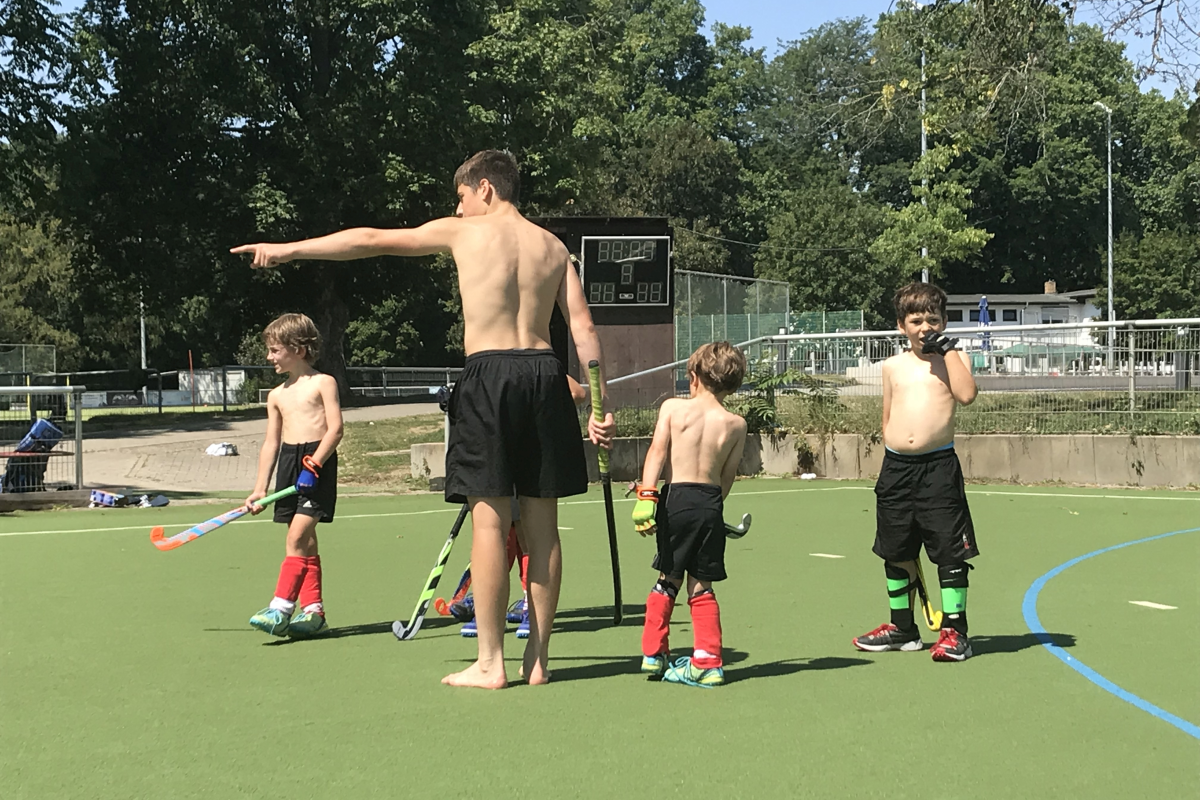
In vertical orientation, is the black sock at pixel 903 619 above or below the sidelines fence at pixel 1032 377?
below

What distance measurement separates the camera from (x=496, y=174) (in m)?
5.30

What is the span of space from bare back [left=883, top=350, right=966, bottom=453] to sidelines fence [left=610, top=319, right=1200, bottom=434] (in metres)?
8.62

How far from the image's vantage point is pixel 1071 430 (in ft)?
50.5

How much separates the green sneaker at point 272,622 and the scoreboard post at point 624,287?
15.3 m

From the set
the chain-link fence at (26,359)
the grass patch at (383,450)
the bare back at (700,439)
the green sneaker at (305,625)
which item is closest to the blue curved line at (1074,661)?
the bare back at (700,439)

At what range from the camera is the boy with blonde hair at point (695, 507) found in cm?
525

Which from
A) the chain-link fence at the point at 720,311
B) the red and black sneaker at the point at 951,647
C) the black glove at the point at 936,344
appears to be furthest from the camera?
the chain-link fence at the point at 720,311

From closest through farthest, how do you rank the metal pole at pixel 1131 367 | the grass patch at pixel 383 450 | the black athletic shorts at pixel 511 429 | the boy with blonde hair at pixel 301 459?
the black athletic shorts at pixel 511 429 → the boy with blonde hair at pixel 301 459 → the metal pole at pixel 1131 367 → the grass patch at pixel 383 450

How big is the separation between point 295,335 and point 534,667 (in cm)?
234

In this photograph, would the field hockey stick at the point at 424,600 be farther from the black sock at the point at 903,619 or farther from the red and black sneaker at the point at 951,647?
the red and black sneaker at the point at 951,647

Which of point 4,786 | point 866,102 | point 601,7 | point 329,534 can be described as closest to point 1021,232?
point 601,7

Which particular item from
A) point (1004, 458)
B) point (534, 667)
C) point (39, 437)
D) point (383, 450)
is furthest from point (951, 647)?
point (383, 450)

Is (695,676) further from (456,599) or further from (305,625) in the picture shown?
(305,625)

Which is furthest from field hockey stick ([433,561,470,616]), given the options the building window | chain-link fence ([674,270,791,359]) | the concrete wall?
the building window
